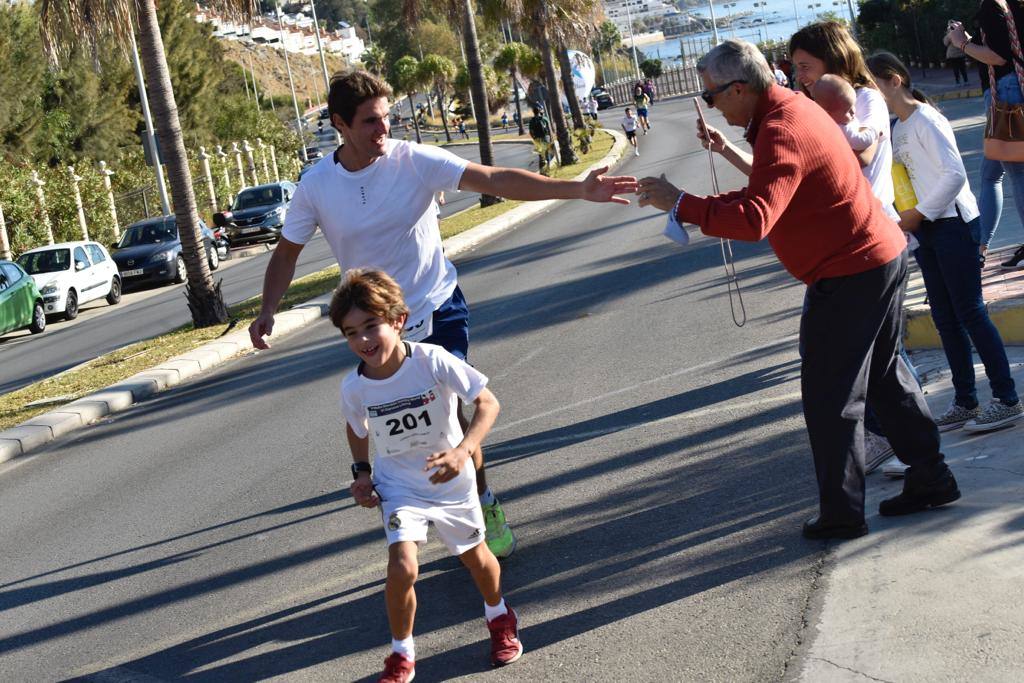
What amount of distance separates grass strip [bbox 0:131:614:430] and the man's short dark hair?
19.1ft

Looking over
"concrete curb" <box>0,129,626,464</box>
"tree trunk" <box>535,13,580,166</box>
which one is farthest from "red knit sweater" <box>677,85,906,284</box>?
"tree trunk" <box>535,13,580,166</box>

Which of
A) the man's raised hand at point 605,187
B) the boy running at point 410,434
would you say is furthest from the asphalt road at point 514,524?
the man's raised hand at point 605,187

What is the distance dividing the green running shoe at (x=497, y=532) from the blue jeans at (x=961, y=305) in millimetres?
2458

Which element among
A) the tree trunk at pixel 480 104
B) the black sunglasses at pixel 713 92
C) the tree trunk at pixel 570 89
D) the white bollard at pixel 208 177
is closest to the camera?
the black sunglasses at pixel 713 92

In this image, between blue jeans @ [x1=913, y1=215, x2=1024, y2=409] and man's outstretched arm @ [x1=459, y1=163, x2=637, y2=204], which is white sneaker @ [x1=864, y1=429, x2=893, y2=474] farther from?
man's outstretched arm @ [x1=459, y1=163, x2=637, y2=204]

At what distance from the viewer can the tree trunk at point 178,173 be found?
17.6 meters

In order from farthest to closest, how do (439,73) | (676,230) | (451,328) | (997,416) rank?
(439,73) < (997,416) < (451,328) < (676,230)

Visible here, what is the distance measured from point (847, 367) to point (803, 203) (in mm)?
675

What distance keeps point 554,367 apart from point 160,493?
337cm

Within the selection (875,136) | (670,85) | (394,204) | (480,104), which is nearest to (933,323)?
(875,136)

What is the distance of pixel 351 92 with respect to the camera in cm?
523

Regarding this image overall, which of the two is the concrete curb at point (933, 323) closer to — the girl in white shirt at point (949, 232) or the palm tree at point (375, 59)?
the girl in white shirt at point (949, 232)

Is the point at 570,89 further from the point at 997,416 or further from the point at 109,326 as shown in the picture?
the point at 997,416

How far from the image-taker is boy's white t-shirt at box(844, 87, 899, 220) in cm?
557
